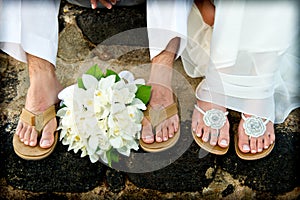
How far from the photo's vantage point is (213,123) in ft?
6.11

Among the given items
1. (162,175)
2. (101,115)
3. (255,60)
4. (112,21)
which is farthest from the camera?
(112,21)

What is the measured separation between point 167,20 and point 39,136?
60 centimetres

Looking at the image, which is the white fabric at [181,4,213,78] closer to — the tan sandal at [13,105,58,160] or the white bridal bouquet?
the white bridal bouquet

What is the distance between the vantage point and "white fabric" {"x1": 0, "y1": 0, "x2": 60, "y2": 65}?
1.78m

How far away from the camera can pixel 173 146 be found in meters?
1.87

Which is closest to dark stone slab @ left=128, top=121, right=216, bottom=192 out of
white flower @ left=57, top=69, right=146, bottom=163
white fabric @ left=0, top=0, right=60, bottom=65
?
white flower @ left=57, top=69, right=146, bottom=163

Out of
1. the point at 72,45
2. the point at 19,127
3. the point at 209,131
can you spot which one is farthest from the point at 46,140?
the point at 209,131

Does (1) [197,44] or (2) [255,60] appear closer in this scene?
(2) [255,60]

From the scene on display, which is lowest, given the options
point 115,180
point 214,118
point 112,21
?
point 115,180

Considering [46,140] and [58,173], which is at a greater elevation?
[46,140]

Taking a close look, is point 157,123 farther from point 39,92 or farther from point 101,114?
point 39,92

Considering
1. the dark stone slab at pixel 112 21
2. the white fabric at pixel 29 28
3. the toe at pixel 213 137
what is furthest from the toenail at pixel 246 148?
the white fabric at pixel 29 28

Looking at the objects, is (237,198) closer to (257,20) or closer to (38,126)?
(257,20)

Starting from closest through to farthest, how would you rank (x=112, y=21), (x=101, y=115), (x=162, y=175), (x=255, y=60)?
1. (x=101, y=115)
2. (x=255, y=60)
3. (x=162, y=175)
4. (x=112, y=21)
